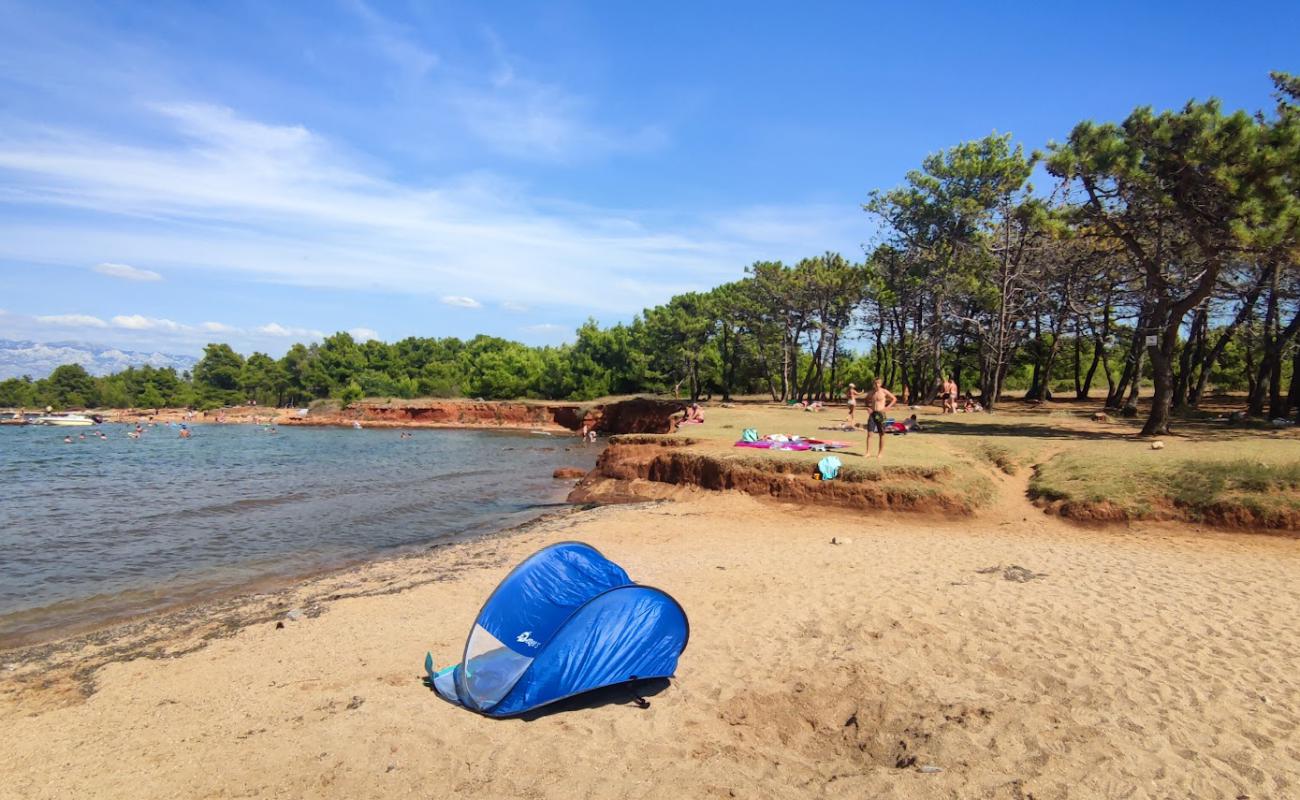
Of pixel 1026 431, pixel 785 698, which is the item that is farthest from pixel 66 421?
pixel 785 698

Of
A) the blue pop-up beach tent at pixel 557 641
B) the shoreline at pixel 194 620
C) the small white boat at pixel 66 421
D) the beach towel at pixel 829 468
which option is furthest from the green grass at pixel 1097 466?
the small white boat at pixel 66 421

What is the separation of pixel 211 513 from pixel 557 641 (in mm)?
17188

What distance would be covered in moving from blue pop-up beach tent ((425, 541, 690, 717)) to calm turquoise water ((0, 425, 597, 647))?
7.35 metres

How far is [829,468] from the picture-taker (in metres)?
15.6

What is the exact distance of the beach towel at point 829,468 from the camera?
15.5 meters

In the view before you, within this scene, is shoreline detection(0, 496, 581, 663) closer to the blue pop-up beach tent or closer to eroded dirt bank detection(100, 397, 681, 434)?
the blue pop-up beach tent

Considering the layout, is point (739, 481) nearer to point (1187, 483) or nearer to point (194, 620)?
point (1187, 483)

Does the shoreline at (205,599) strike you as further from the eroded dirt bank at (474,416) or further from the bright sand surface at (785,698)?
the eroded dirt bank at (474,416)

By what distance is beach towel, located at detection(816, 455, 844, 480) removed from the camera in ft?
50.9

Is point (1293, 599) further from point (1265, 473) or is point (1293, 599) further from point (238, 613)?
point (238, 613)

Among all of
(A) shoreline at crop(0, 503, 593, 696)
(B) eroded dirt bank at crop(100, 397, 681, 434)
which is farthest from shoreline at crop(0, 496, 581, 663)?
(B) eroded dirt bank at crop(100, 397, 681, 434)

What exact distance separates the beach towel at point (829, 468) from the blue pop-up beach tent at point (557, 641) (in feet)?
29.9

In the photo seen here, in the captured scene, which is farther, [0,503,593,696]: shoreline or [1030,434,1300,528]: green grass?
[1030,434,1300,528]: green grass

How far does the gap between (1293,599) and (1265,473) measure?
18.3 feet
